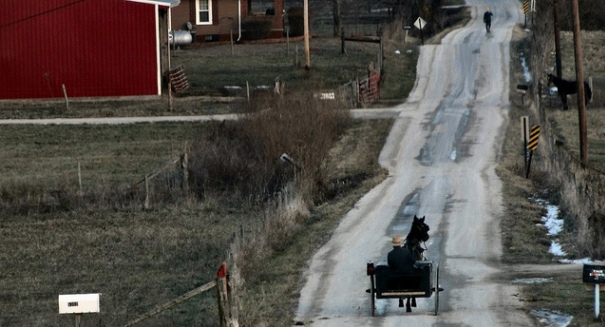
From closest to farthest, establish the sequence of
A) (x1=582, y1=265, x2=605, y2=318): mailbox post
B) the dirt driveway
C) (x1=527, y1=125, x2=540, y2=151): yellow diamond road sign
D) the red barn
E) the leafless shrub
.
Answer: (x1=582, y1=265, x2=605, y2=318): mailbox post
the dirt driveway
the leafless shrub
(x1=527, y1=125, x2=540, y2=151): yellow diamond road sign
the red barn

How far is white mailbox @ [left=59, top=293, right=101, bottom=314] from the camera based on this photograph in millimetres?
16078

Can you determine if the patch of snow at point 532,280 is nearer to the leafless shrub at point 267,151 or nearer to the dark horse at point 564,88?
the leafless shrub at point 267,151

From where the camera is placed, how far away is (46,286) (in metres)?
23.1

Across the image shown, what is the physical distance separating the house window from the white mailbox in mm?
53870

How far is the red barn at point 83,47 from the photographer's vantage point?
170 ft

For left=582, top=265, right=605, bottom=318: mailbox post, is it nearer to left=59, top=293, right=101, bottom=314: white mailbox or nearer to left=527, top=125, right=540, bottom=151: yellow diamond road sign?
left=59, top=293, right=101, bottom=314: white mailbox

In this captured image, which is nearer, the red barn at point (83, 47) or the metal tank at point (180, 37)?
the red barn at point (83, 47)

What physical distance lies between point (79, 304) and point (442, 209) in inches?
583

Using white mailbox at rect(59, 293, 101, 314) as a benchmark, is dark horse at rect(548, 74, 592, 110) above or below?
below

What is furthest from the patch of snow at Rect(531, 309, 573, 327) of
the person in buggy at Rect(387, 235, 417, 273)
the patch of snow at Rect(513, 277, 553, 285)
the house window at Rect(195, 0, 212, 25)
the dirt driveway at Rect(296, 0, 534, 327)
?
the house window at Rect(195, 0, 212, 25)

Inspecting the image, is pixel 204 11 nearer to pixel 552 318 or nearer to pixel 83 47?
pixel 83 47

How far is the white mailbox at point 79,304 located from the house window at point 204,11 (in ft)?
177

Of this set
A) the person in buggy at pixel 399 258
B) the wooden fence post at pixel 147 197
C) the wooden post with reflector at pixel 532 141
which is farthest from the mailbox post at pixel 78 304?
the wooden post with reflector at pixel 532 141

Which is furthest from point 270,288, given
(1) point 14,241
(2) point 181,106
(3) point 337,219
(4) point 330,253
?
(2) point 181,106
